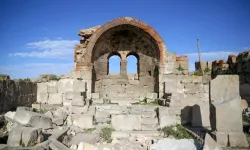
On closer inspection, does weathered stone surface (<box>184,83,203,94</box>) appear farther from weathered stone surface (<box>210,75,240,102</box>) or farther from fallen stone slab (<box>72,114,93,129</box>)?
fallen stone slab (<box>72,114,93,129</box>)

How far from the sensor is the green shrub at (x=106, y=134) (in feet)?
23.5

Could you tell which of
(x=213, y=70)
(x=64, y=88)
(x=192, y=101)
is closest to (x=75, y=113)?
(x=64, y=88)

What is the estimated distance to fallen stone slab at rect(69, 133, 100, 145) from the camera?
6754 mm

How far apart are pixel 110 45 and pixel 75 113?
561cm

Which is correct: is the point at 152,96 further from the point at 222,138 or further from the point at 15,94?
the point at 15,94

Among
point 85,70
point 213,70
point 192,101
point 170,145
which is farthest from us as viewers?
point 213,70

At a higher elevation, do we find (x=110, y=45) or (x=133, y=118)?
(x=110, y=45)

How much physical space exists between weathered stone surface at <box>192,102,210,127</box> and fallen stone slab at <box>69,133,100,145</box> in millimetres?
3887

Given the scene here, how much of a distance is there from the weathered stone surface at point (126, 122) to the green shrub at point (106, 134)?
0.41m

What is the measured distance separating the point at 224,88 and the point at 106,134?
408 centimetres

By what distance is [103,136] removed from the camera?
732 centimetres

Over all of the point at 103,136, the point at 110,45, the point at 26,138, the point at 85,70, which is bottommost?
the point at 103,136

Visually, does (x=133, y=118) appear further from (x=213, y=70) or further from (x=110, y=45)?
(x=213, y=70)

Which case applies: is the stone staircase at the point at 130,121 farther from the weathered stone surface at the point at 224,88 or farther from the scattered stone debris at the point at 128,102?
the weathered stone surface at the point at 224,88
